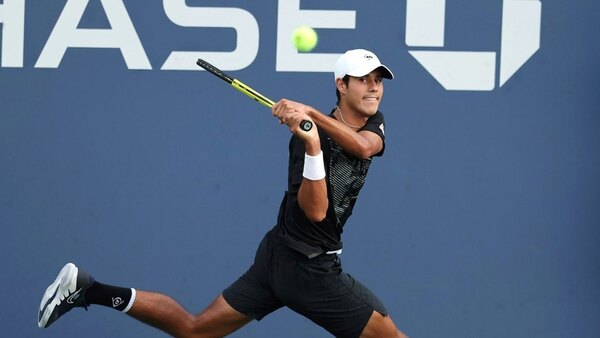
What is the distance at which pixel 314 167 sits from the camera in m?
5.15

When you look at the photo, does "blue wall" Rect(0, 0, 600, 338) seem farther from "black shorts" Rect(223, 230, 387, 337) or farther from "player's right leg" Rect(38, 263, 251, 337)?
"black shorts" Rect(223, 230, 387, 337)

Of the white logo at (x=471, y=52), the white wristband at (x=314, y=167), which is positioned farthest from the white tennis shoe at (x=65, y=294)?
the white logo at (x=471, y=52)

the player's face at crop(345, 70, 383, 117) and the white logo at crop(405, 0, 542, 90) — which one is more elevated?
the white logo at crop(405, 0, 542, 90)

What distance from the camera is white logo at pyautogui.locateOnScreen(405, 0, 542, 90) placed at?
21.8 feet

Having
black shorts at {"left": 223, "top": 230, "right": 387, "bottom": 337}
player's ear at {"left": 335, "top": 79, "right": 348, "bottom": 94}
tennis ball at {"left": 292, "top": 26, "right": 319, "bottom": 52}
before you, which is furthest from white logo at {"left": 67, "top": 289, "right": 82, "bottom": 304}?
tennis ball at {"left": 292, "top": 26, "right": 319, "bottom": 52}

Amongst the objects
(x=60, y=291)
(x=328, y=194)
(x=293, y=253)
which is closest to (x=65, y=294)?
(x=60, y=291)

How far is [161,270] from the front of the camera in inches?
267

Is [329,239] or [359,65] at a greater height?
[359,65]

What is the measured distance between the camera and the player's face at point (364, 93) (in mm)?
5547

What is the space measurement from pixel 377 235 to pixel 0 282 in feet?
6.48

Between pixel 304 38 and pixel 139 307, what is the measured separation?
160cm

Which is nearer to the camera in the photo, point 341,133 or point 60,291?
point 341,133

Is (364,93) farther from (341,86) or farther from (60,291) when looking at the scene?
(60,291)

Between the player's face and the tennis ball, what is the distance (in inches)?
37.1
